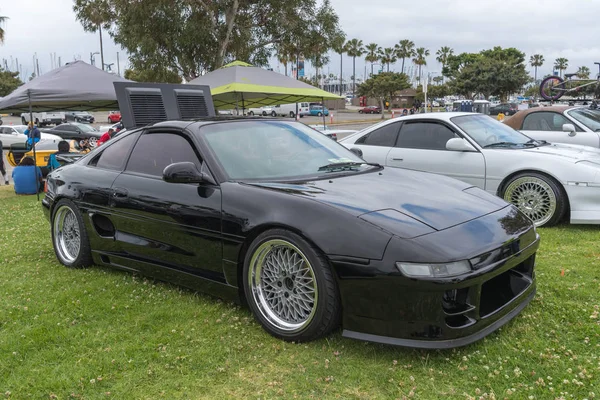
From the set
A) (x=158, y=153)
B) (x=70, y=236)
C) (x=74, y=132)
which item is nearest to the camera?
(x=158, y=153)

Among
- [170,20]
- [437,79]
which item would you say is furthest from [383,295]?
[437,79]

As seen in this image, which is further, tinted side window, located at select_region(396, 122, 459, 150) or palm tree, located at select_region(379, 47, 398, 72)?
palm tree, located at select_region(379, 47, 398, 72)

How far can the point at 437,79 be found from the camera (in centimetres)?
10862

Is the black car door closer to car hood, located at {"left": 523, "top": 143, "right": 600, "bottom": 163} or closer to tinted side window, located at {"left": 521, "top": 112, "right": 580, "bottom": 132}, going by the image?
car hood, located at {"left": 523, "top": 143, "right": 600, "bottom": 163}

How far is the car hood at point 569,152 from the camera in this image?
5918 millimetres

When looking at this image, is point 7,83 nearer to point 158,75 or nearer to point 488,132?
point 158,75

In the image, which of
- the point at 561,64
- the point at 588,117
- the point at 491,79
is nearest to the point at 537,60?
the point at 561,64

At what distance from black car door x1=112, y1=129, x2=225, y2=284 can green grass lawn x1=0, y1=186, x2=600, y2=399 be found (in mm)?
331

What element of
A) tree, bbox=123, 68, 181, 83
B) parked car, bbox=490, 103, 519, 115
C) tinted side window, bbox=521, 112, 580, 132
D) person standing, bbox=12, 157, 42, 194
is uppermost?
tree, bbox=123, 68, 181, 83

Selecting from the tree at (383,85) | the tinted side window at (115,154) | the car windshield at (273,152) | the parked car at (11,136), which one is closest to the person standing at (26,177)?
the tinted side window at (115,154)

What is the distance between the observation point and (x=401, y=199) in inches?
126

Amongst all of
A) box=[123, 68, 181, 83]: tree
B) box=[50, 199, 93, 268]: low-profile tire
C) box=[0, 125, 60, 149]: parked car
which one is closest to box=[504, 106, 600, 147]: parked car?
box=[50, 199, 93, 268]: low-profile tire

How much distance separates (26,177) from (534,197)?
9.42 m

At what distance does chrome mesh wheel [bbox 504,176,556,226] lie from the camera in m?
5.84
